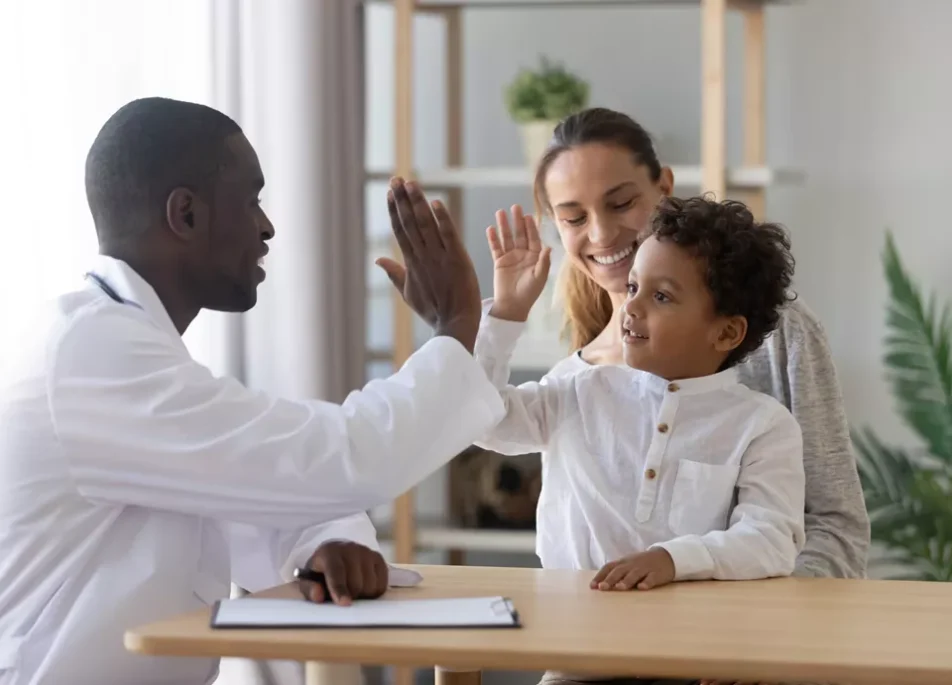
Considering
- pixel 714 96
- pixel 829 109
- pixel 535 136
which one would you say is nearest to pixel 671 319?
pixel 714 96

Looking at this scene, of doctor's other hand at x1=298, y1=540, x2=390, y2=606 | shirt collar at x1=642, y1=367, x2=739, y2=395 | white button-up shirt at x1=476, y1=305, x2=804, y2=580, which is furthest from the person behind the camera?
shirt collar at x1=642, y1=367, x2=739, y2=395

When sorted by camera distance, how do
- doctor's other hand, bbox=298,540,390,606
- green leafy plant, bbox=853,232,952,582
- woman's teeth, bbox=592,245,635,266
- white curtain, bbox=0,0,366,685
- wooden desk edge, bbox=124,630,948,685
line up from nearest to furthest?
wooden desk edge, bbox=124,630,948,685 < doctor's other hand, bbox=298,540,390,606 < woman's teeth, bbox=592,245,635,266 < white curtain, bbox=0,0,366,685 < green leafy plant, bbox=853,232,952,582

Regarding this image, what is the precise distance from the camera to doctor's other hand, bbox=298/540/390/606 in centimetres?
131

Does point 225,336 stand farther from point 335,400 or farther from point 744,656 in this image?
point 744,656

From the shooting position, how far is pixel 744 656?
1.08 metres

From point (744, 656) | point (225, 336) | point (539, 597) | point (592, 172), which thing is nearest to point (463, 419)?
point (539, 597)

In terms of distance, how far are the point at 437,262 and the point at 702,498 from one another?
0.44m

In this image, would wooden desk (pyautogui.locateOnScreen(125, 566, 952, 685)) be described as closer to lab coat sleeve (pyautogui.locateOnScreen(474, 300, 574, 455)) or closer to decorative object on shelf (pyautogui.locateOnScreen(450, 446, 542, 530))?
lab coat sleeve (pyautogui.locateOnScreen(474, 300, 574, 455))

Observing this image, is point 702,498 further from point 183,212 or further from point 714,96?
point 714,96

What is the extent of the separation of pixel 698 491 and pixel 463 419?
0.34 metres

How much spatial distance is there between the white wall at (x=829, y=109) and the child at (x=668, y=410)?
178cm

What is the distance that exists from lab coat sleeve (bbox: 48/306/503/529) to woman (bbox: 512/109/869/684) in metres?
0.55

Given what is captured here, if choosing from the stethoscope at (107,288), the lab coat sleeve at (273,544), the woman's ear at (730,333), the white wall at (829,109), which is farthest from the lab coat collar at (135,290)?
the white wall at (829,109)

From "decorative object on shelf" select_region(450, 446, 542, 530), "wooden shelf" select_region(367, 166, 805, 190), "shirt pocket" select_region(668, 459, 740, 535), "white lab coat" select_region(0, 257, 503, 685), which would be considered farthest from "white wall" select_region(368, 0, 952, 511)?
"white lab coat" select_region(0, 257, 503, 685)
